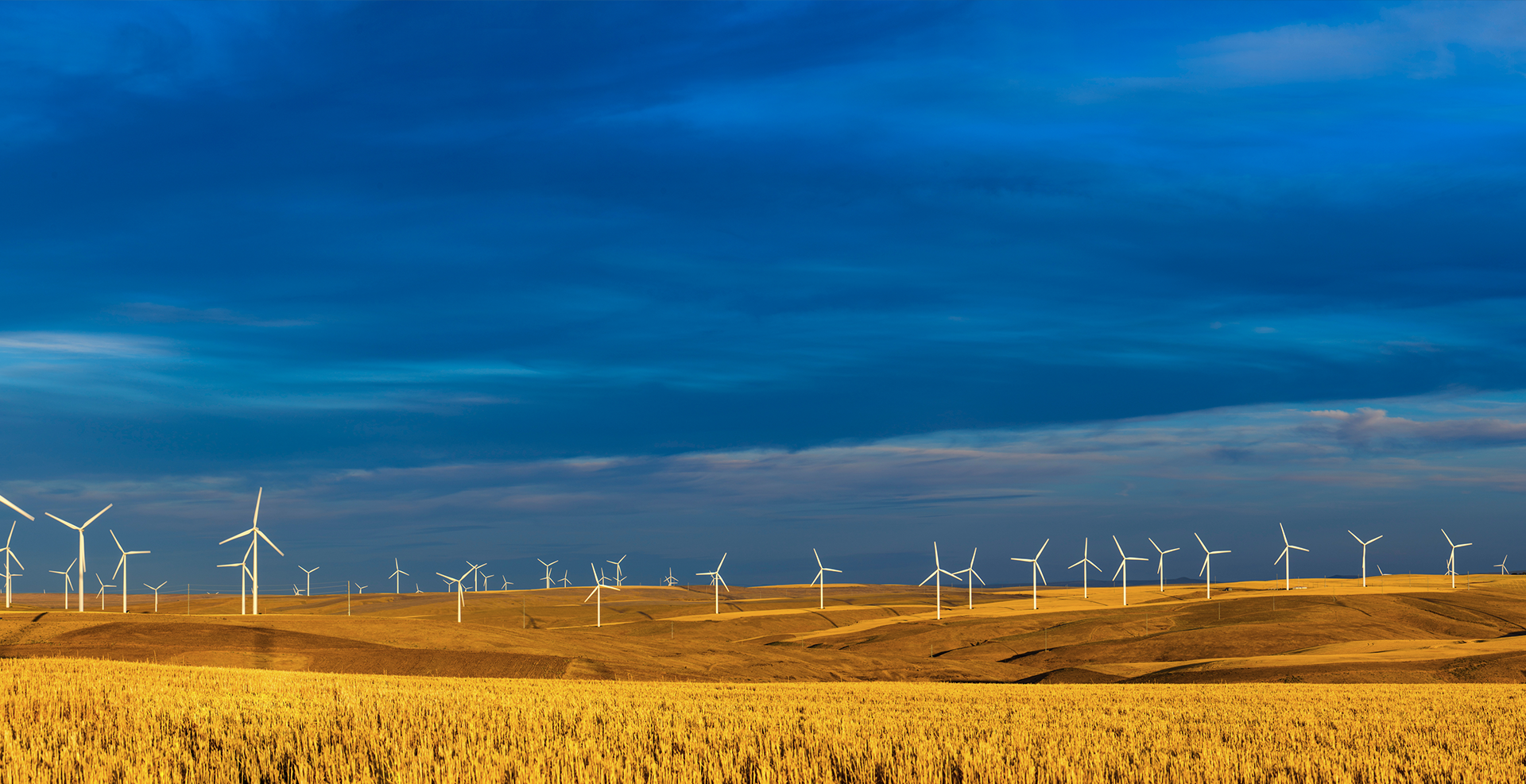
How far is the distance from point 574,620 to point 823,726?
168230 mm

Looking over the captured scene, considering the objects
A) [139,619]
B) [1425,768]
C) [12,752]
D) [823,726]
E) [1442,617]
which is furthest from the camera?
[1442,617]

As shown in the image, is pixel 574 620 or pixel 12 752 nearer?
pixel 12 752

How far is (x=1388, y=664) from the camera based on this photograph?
6556 cm

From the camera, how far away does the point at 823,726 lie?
60.4 feet

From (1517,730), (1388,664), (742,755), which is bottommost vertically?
(1388,664)

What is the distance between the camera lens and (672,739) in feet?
52.9

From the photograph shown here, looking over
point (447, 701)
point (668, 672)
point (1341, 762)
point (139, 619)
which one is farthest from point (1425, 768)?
point (139, 619)

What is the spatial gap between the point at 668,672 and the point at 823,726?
4694cm

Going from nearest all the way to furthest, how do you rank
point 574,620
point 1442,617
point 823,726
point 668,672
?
1. point 823,726
2. point 668,672
3. point 1442,617
4. point 574,620

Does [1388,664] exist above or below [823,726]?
below

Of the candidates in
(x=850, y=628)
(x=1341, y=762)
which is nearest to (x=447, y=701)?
(x=1341, y=762)

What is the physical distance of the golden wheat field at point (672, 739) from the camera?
1304cm

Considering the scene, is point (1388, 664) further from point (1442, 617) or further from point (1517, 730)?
point (1442, 617)

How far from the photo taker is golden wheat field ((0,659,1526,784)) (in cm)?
1304
